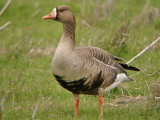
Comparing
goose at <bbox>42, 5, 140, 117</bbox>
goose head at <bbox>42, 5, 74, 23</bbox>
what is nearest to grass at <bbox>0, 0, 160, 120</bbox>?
goose at <bbox>42, 5, 140, 117</bbox>

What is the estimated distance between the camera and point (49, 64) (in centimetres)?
783

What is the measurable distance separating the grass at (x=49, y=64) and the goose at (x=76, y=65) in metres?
0.52

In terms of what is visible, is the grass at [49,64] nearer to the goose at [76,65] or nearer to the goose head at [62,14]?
the goose at [76,65]

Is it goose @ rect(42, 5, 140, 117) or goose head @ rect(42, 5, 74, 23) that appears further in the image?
goose head @ rect(42, 5, 74, 23)

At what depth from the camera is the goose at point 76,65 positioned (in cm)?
461

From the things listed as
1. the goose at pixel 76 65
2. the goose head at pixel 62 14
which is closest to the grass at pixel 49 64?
the goose at pixel 76 65

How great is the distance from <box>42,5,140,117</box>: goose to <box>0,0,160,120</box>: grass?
1.69ft

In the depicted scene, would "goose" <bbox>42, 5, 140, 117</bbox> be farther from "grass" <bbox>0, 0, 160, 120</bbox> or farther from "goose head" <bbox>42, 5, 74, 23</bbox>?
"grass" <bbox>0, 0, 160, 120</bbox>

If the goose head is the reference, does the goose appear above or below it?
below

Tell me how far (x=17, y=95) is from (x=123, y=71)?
203 centimetres

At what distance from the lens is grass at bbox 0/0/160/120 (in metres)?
5.19

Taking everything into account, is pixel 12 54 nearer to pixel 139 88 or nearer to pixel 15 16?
pixel 139 88

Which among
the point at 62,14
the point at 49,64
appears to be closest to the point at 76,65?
the point at 62,14

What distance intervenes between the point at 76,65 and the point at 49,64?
10.8ft
